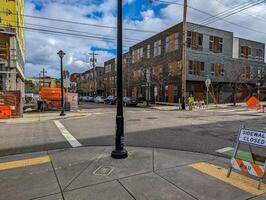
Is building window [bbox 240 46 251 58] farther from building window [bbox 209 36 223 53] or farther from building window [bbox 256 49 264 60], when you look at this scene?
building window [bbox 209 36 223 53]

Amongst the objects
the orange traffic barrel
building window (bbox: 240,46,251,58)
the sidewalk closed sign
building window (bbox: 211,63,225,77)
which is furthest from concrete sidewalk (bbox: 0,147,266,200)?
building window (bbox: 240,46,251,58)

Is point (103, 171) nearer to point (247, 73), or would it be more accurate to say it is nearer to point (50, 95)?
point (50, 95)

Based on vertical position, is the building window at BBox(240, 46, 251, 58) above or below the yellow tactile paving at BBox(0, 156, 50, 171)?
above

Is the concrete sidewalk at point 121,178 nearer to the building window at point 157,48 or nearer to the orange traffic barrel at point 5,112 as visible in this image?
the orange traffic barrel at point 5,112

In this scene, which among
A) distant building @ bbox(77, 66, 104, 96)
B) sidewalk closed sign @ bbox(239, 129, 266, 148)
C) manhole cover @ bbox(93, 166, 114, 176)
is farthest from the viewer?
distant building @ bbox(77, 66, 104, 96)

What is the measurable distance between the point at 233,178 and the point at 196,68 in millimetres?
30322

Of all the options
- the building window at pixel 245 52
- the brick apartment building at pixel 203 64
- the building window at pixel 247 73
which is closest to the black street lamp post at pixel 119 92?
the brick apartment building at pixel 203 64

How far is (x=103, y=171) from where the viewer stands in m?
5.10

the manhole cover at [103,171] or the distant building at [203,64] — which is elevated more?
the distant building at [203,64]

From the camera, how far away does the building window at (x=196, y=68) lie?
33.2 m

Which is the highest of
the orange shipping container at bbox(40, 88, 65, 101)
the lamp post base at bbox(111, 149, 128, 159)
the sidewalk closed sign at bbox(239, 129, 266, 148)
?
the orange shipping container at bbox(40, 88, 65, 101)

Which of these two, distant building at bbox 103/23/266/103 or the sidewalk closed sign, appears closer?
the sidewalk closed sign

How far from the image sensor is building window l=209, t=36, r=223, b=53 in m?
35.4

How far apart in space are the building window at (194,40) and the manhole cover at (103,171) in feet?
99.9
